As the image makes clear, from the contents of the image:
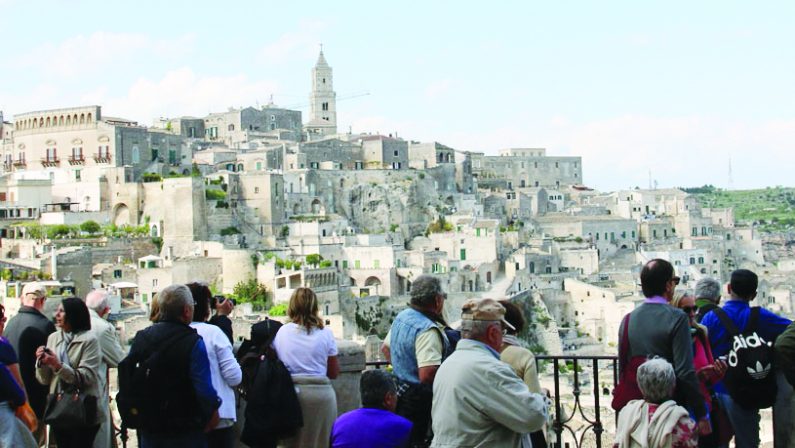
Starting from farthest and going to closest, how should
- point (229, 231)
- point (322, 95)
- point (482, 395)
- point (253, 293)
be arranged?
point (322, 95) → point (229, 231) → point (253, 293) → point (482, 395)

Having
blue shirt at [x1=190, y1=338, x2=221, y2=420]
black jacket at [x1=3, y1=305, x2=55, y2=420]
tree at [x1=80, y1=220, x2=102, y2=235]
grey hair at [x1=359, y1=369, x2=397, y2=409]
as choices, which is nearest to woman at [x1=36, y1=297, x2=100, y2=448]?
black jacket at [x1=3, y1=305, x2=55, y2=420]

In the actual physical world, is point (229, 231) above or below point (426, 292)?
above

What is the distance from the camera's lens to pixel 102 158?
5081cm

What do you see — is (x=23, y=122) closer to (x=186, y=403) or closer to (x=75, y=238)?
(x=75, y=238)

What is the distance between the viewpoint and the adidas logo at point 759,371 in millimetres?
7648

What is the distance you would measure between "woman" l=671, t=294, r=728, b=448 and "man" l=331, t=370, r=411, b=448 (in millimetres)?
2092

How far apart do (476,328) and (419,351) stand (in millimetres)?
1180

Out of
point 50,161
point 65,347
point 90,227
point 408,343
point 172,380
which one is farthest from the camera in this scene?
point 50,161

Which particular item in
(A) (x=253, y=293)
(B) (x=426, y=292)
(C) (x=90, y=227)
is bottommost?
(A) (x=253, y=293)

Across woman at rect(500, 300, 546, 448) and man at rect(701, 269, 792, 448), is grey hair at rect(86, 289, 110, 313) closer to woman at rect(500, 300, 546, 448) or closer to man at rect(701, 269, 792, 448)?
woman at rect(500, 300, 546, 448)

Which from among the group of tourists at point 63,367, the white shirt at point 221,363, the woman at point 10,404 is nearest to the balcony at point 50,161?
the group of tourists at point 63,367

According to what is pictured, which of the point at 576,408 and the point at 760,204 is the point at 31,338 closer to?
the point at 576,408

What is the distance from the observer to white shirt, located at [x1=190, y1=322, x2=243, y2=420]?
24.6 ft

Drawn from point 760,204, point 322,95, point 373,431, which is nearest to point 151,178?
point 322,95
